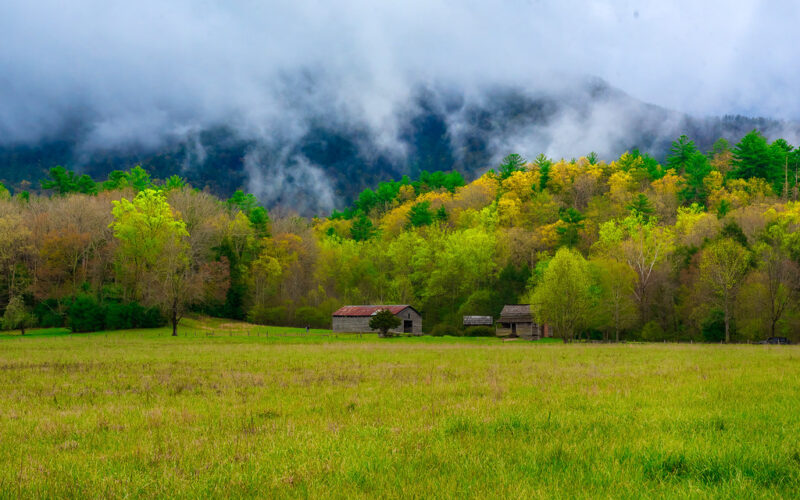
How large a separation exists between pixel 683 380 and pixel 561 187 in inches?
4064

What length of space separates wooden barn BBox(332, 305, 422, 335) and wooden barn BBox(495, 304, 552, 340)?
1501 cm

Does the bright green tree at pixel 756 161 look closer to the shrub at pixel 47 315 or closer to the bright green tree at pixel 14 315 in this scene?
the bright green tree at pixel 14 315

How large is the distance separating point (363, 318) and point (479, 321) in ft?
66.3

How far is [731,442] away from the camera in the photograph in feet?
26.4

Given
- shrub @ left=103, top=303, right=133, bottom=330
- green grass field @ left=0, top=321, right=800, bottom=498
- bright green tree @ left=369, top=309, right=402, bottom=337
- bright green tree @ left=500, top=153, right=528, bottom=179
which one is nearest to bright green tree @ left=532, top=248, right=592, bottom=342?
bright green tree @ left=369, top=309, right=402, bottom=337

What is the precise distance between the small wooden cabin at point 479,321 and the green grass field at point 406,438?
231 feet

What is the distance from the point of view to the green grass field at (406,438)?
6266 mm

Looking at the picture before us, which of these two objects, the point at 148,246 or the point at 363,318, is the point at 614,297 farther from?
the point at 148,246

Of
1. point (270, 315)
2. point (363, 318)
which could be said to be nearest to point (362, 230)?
point (270, 315)

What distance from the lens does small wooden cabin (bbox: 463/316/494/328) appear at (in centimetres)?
8706

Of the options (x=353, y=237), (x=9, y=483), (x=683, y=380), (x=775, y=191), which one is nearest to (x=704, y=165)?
(x=775, y=191)

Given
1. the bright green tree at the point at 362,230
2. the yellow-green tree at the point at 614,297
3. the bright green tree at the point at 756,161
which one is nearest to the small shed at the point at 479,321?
the yellow-green tree at the point at 614,297

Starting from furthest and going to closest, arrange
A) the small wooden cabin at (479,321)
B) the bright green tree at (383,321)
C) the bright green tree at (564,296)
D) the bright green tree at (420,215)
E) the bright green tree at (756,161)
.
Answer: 1. the bright green tree at (420,215)
2. the bright green tree at (756,161)
3. the small wooden cabin at (479,321)
4. the bright green tree at (383,321)
5. the bright green tree at (564,296)

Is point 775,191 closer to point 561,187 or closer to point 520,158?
point 561,187
